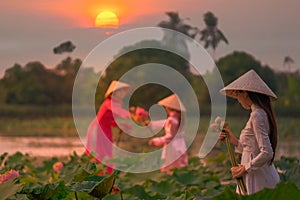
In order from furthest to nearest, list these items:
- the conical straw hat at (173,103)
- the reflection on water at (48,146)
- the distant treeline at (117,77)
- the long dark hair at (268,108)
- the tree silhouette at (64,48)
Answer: the distant treeline at (117,77), the tree silhouette at (64,48), the reflection on water at (48,146), the conical straw hat at (173,103), the long dark hair at (268,108)

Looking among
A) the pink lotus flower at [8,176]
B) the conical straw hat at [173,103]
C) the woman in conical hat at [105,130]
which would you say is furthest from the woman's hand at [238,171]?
the conical straw hat at [173,103]

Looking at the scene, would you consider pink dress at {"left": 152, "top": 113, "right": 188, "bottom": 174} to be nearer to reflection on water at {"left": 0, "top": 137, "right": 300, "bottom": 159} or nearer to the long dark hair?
the long dark hair

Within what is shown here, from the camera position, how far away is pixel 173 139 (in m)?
6.27

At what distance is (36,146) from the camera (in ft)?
51.8

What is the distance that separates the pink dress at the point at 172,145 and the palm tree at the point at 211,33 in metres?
12.5

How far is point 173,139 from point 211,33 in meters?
→ 15.3

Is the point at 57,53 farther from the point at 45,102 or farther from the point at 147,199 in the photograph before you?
the point at 147,199

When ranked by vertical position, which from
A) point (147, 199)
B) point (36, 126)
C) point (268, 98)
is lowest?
point (147, 199)

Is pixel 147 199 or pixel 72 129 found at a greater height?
pixel 72 129

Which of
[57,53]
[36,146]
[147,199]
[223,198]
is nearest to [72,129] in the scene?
[57,53]

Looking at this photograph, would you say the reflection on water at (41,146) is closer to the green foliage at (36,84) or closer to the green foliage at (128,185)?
the green foliage at (36,84)

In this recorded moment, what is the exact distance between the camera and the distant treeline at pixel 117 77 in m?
22.0

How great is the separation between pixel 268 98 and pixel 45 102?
918 inches

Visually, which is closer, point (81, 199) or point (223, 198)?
point (223, 198)
